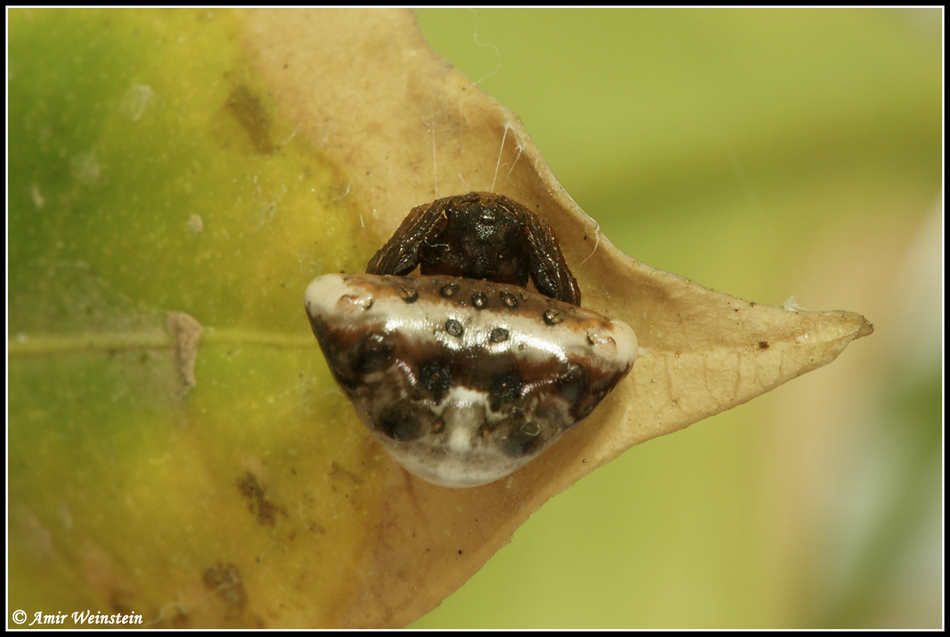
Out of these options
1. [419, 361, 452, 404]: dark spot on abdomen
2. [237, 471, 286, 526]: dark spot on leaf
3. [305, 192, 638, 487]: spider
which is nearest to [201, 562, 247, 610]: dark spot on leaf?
[237, 471, 286, 526]: dark spot on leaf

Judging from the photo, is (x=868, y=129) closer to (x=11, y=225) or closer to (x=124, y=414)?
(x=124, y=414)

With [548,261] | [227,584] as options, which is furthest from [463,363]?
[227,584]

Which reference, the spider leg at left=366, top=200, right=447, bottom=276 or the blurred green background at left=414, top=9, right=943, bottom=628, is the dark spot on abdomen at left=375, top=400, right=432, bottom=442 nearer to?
the spider leg at left=366, top=200, right=447, bottom=276

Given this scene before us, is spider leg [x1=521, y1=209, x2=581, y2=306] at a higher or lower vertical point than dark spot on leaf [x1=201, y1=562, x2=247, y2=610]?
higher

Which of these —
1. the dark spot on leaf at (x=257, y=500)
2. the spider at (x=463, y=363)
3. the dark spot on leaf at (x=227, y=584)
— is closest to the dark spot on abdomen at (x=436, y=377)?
the spider at (x=463, y=363)

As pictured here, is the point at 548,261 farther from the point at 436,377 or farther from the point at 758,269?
the point at 758,269

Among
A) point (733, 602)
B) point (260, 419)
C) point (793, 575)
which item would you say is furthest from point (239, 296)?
point (793, 575)
